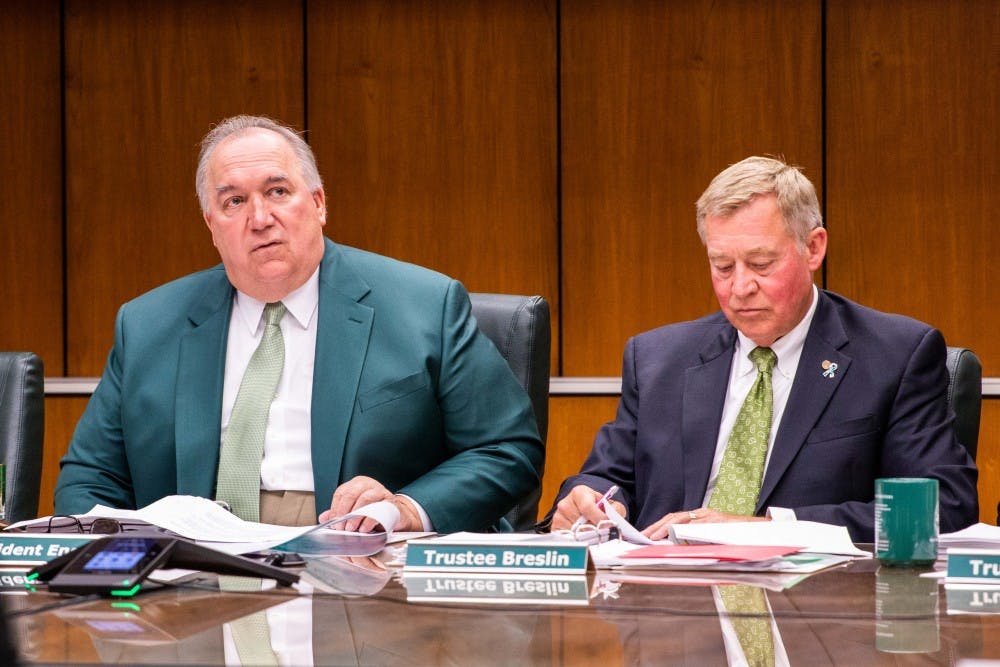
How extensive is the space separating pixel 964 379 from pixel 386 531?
1.37 m

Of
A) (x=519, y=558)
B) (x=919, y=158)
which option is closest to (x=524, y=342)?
(x=519, y=558)

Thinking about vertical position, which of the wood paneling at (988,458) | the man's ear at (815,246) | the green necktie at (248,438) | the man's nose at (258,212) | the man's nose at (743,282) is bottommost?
the wood paneling at (988,458)

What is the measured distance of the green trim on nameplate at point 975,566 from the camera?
1.57 meters

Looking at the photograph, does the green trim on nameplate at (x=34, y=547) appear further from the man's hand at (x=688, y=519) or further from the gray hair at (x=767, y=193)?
the gray hair at (x=767, y=193)

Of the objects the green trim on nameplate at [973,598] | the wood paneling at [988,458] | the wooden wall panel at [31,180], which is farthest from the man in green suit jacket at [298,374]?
the wood paneling at [988,458]


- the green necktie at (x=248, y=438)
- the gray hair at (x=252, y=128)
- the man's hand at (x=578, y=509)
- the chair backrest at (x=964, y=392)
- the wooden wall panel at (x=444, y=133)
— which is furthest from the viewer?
the wooden wall panel at (x=444, y=133)

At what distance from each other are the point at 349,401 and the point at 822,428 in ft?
3.24

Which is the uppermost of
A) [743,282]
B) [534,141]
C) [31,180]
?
[534,141]

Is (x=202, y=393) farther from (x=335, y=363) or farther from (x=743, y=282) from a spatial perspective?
(x=743, y=282)

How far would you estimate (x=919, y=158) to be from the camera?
194 inches

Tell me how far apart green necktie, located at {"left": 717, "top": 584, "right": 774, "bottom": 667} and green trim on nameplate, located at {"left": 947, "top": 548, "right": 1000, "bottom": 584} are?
26cm

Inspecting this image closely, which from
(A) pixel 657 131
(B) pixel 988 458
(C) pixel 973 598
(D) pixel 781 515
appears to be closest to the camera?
(C) pixel 973 598

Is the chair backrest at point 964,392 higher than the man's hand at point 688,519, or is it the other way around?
the chair backrest at point 964,392

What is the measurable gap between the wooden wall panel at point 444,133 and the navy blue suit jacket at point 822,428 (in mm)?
2441
